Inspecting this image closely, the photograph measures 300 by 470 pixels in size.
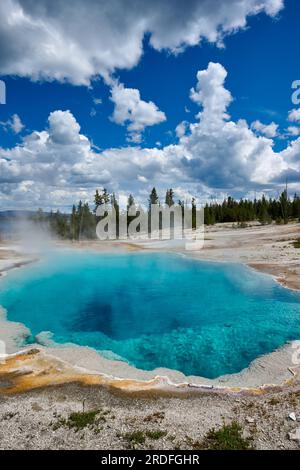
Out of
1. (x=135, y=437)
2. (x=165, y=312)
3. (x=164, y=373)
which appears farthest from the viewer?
(x=165, y=312)

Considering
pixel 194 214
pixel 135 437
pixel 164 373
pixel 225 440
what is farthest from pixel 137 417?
pixel 194 214

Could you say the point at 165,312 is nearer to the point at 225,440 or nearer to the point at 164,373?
the point at 164,373

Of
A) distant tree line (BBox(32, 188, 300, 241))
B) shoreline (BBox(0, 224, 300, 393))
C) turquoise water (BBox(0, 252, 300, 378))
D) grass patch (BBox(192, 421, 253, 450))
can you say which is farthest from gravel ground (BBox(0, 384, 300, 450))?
distant tree line (BBox(32, 188, 300, 241))

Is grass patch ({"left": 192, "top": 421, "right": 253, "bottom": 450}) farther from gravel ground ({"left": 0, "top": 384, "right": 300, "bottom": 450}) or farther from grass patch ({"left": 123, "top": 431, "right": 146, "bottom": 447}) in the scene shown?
grass patch ({"left": 123, "top": 431, "right": 146, "bottom": 447})

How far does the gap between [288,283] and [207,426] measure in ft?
71.5

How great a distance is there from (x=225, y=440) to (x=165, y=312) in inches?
574

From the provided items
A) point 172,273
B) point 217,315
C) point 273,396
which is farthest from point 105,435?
point 172,273

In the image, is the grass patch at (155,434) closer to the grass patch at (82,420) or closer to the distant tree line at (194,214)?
the grass patch at (82,420)

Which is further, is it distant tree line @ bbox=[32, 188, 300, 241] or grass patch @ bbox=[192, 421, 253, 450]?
distant tree line @ bbox=[32, 188, 300, 241]

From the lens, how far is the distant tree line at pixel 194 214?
277ft

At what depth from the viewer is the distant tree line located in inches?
3327

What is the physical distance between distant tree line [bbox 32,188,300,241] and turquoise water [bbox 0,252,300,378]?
44203 mm

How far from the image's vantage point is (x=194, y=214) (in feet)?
A: 332
